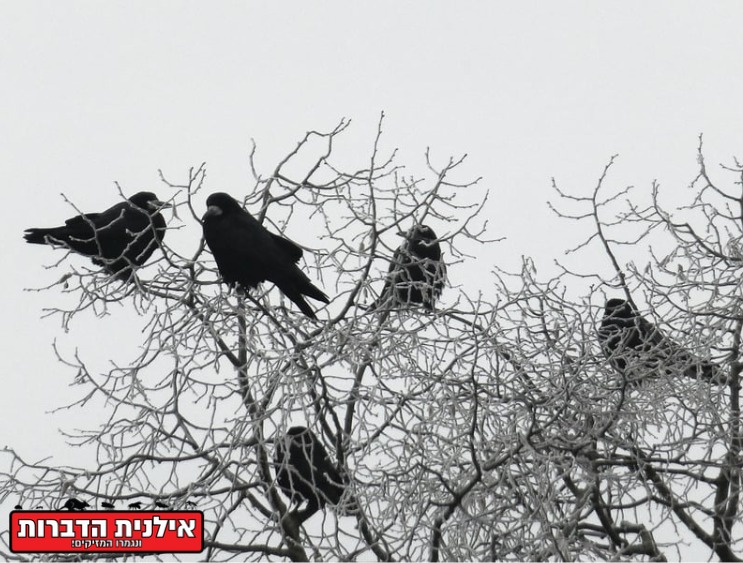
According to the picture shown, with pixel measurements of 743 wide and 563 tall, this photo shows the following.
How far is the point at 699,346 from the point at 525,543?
167cm

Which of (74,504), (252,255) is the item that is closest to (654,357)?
(252,255)

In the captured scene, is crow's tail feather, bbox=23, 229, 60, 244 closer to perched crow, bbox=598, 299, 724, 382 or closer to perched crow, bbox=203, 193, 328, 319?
perched crow, bbox=203, 193, 328, 319

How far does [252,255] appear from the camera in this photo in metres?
6.27

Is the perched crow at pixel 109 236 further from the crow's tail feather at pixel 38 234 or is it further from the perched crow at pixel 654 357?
the perched crow at pixel 654 357

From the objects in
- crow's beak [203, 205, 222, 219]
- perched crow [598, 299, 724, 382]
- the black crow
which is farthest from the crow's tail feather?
perched crow [598, 299, 724, 382]

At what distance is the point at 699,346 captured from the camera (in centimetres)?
584

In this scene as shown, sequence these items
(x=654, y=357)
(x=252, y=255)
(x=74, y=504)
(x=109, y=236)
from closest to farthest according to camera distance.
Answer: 1. (x=74, y=504)
2. (x=654, y=357)
3. (x=252, y=255)
4. (x=109, y=236)

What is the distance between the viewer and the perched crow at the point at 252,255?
20.5ft

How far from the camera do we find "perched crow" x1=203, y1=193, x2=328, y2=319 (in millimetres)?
6254

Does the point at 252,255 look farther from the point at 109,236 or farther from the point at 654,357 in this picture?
the point at 654,357

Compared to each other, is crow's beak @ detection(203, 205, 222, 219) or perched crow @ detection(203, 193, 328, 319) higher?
crow's beak @ detection(203, 205, 222, 219)

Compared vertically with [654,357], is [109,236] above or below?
above

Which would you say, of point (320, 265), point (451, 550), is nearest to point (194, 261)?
point (320, 265)

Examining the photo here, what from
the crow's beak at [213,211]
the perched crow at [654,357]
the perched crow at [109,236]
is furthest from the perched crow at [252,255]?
the perched crow at [654,357]
